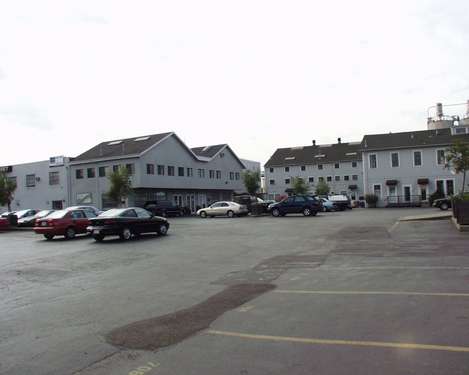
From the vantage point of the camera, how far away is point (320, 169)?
7512cm

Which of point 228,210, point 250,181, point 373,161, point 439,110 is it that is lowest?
point 228,210

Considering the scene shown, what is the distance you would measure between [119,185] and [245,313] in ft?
129

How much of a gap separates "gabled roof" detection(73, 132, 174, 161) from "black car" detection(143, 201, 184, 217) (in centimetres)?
737

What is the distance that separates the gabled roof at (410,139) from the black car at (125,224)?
1538 inches

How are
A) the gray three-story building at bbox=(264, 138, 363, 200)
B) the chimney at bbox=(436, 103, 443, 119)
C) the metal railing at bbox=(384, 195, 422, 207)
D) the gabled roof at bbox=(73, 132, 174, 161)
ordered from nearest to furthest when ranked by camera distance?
the gabled roof at bbox=(73, 132, 174, 161), the metal railing at bbox=(384, 195, 422, 207), the chimney at bbox=(436, 103, 443, 119), the gray three-story building at bbox=(264, 138, 363, 200)

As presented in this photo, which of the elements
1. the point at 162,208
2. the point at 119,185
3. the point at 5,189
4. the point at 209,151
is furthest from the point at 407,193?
the point at 5,189

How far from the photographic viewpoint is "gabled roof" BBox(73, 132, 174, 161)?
50228mm

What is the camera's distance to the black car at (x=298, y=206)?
1340 inches

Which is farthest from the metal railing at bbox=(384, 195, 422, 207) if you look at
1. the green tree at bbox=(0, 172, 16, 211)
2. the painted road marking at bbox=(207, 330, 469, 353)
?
the painted road marking at bbox=(207, 330, 469, 353)

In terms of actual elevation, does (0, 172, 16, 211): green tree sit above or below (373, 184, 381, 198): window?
above

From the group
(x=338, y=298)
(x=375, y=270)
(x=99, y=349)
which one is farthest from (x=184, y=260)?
(x=99, y=349)

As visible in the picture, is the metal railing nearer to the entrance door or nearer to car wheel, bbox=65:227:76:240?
the entrance door

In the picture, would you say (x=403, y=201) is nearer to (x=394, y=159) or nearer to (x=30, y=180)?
(x=394, y=159)

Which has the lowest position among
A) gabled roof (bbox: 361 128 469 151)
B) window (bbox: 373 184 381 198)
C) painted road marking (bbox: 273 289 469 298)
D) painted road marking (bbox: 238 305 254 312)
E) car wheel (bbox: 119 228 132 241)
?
painted road marking (bbox: 238 305 254 312)
